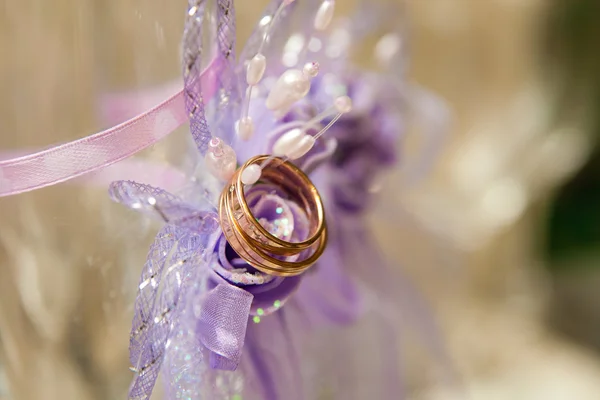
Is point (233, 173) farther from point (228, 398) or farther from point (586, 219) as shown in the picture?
point (586, 219)

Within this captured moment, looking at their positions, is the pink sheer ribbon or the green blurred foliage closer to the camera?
the pink sheer ribbon

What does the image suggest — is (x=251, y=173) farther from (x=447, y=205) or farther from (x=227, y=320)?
(x=447, y=205)

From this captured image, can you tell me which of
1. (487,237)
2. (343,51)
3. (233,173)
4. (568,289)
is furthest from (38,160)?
(568,289)

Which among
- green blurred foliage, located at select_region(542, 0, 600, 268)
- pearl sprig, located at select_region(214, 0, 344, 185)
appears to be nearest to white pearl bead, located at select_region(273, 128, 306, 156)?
pearl sprig, located at select_region(214, 0, 344, 185)

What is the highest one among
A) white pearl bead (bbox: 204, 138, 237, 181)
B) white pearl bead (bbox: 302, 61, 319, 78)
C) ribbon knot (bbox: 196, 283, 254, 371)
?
white pearl bead (bbox: 302, 61, 319, 78)

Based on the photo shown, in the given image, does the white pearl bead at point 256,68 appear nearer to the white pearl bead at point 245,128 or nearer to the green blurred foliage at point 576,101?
the white pearl bead at point 245,128

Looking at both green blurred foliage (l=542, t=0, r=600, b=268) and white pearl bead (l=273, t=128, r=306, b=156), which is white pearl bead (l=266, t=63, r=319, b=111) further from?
green blurred foliage (l=542, t=0, r=600, b=268)

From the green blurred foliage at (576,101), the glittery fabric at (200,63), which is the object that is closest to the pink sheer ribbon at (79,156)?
the glittery fabric at (200,63)
